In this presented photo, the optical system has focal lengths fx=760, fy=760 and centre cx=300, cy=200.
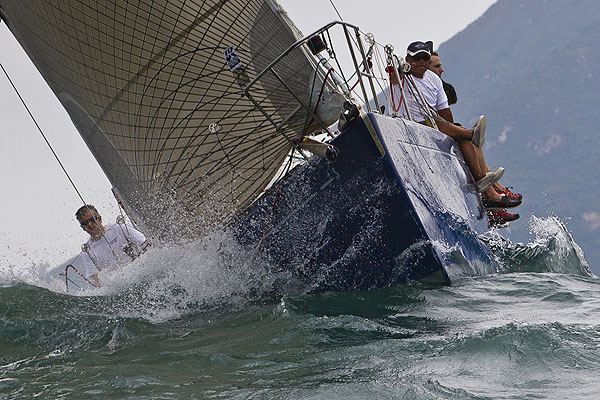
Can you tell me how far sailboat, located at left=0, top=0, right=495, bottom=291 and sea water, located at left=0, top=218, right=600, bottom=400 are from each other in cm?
25

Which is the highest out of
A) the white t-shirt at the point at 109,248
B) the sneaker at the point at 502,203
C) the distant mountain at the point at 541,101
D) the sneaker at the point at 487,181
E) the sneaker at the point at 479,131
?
the white t-shirt at the point at 109,248

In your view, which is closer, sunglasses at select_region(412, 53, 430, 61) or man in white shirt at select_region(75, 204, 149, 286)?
sunglasses at select_region(412, 53, 430, 61)

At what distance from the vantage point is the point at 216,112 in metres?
5.50

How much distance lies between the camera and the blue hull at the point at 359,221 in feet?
14.9

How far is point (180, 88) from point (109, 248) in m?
2.28

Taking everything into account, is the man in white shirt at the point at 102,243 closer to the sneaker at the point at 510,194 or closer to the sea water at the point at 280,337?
the sea water at the point at 280,337

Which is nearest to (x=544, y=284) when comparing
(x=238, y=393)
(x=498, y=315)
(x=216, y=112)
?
(x=498, y=315)

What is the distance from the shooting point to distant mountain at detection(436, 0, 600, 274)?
100m

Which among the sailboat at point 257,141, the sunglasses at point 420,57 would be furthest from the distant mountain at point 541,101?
the sailboat at point 257,141

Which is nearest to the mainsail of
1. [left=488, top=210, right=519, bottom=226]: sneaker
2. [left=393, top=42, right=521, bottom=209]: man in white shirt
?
[left=393, top=42, right=521, bottom=209]: man in white shirt

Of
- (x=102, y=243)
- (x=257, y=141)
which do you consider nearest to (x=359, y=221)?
(x=257, y=141)

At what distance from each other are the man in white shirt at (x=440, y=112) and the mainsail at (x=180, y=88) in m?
1.51

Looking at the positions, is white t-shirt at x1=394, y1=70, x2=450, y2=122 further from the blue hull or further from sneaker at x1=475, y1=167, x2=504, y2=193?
the blue hull

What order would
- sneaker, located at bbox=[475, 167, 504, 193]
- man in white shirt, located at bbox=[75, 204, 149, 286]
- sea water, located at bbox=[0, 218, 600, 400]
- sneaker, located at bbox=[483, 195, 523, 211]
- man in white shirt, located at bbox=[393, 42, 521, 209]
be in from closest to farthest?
1. sea water, located at bbox=[0, 218, 600, 400]
2. man in white shirt, located at bbox=[393, 42, 521, 209]
3. sneaker, located at bbox=[475, 167, 504, 193]
4. sneaker, located at bbox=[483, 195, 523, 211]
5. man in white shirt, located at bbox=[75, 204, 149, 286]
